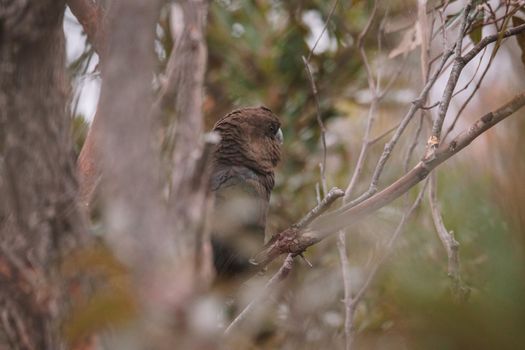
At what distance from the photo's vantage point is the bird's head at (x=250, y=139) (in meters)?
4.23

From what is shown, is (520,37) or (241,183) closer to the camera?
(520,37)

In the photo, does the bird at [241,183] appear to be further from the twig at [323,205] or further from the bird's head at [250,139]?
the twig at [323,205]

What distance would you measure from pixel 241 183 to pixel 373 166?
80cm

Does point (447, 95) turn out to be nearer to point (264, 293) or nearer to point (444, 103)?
point (444, 103)

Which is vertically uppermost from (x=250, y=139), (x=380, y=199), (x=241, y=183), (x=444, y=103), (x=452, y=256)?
(x=250, y=139)

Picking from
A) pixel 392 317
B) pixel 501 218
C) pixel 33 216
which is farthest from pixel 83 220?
pixel 501 218

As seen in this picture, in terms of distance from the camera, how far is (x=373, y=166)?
439 centimetres

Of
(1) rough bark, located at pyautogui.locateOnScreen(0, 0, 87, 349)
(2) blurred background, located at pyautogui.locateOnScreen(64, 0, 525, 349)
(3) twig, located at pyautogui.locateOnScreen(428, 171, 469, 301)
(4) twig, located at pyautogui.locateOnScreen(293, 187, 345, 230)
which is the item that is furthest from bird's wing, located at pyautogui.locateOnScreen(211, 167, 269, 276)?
(1) rough bark, located at pyautogui.locateOnScreen(0, 0, 87, 349)

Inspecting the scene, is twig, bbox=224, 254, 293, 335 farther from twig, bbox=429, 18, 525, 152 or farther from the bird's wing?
twig, bbox=429, 18, 525, 152

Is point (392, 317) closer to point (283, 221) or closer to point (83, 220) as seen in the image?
point (83, 220)

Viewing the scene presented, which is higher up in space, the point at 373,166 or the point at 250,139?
the point at 250,139

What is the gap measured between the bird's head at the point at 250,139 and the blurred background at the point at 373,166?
1.61ft

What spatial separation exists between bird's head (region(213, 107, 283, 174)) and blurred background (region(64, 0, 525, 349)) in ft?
1.61

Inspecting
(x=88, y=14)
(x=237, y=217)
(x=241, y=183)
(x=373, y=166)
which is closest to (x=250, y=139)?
(x=241, y=183)
